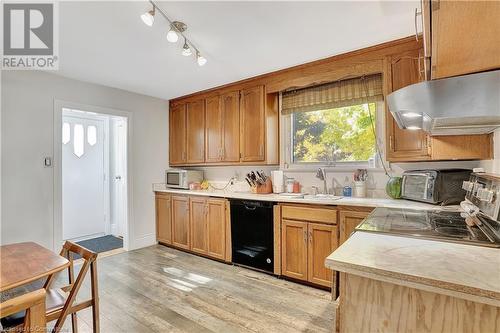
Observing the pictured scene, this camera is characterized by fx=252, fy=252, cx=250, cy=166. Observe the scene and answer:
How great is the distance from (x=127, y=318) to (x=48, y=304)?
754 mm

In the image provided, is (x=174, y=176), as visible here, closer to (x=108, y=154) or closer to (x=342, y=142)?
(x=108, y=154)

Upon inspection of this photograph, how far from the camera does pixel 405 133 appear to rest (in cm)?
225

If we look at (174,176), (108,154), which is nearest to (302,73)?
(174,176)

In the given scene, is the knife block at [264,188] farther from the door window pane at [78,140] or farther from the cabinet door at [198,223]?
the door window pane at [78,140]

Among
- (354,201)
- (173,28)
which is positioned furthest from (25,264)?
(354,201)

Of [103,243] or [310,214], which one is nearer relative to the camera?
[310,214]

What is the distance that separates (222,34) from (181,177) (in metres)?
2.36

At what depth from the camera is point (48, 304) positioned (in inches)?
57.6

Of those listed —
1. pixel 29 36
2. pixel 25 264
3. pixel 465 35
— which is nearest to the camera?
pixel 465 35

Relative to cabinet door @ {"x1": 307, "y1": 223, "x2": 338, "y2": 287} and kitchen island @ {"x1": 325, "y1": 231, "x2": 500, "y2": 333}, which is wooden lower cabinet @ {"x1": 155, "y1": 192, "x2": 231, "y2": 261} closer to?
cabinet door @ {"x1": 307, "y1": 223, "x2": 338, "y2": 287}

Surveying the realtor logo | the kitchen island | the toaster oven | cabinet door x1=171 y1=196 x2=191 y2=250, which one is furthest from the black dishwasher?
the realtor logo

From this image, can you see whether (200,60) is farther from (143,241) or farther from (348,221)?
(143,241)

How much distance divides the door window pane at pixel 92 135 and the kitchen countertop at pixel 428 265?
15.9 ft

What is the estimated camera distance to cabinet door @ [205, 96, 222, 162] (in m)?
3.63
